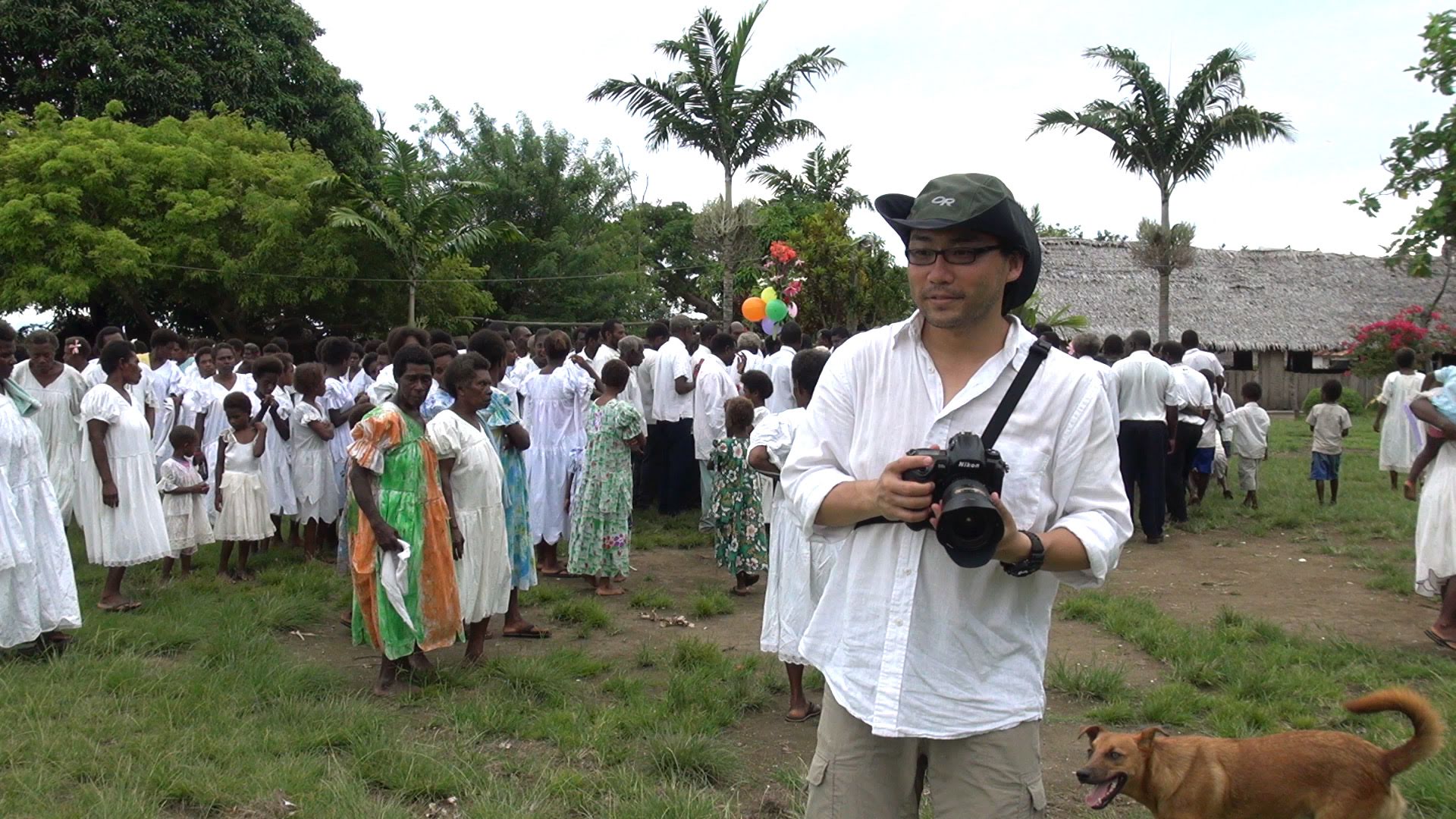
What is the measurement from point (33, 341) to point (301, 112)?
22.1 m

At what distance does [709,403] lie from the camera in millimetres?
11070

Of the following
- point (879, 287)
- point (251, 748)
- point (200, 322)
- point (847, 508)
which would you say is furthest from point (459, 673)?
point (200, 322)

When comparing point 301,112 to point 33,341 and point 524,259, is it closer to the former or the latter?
point 524,259

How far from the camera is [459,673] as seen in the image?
5910 millimetres

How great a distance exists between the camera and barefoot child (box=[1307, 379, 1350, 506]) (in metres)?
11.9

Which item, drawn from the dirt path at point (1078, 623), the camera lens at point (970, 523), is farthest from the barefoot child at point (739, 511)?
the camera lens at point (970, 523)

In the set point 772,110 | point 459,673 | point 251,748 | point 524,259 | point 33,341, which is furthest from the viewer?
point 524,259

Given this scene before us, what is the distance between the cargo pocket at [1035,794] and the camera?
2340 millimetres

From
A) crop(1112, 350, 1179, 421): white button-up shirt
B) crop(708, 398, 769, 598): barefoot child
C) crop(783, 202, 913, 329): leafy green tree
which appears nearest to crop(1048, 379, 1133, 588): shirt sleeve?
crop(708, 398, 769, 598): barefoot child

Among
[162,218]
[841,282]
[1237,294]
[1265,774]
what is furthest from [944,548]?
[1237,294]

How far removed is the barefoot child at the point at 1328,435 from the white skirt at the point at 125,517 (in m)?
10.9

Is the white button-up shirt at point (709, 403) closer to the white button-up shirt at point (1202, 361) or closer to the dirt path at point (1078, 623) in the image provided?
the dirt path at point (1078, 623)

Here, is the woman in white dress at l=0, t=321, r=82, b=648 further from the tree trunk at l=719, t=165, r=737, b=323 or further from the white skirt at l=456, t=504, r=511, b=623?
the tree trunk at l=719, t=165, r=737, b=323

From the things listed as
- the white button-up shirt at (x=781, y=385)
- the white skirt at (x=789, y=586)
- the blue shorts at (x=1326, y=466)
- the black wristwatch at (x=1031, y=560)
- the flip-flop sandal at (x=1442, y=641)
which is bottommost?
the flip-flop sandal at (x=1442, y=641)
